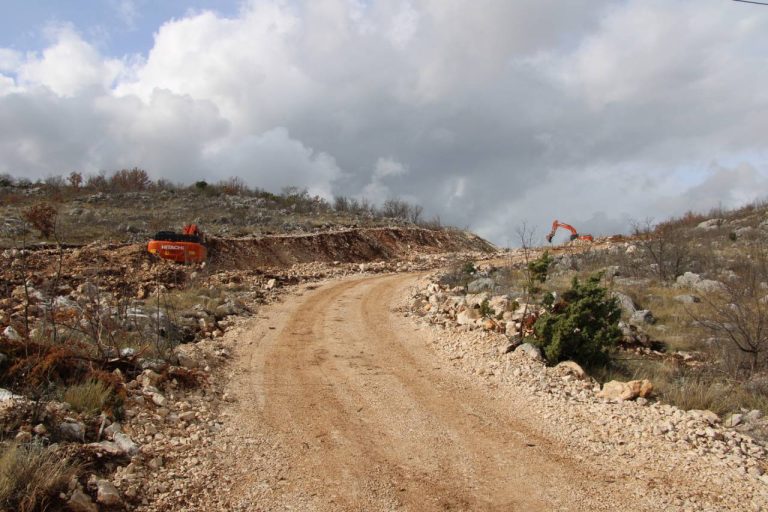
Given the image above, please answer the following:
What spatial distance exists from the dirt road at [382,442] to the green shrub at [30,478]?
1.42 metres

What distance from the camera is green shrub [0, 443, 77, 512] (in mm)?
4137

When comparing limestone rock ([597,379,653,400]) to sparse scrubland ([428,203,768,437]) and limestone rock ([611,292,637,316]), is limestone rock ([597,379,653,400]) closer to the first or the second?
sparse scrubland ([428,203,768,437])

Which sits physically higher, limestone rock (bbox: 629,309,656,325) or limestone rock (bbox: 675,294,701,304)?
limestone rock (bbox: 675,294,701,304)

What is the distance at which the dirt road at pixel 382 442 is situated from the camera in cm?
500

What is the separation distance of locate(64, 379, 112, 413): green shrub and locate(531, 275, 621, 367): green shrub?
6475mm

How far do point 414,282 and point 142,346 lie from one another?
1227 centimetres

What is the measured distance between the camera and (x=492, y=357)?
935 cm

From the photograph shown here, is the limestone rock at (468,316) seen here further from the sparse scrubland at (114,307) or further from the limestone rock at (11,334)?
the limestone rock at (11,334)

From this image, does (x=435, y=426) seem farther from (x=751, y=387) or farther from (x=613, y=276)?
(x=613, y=276)

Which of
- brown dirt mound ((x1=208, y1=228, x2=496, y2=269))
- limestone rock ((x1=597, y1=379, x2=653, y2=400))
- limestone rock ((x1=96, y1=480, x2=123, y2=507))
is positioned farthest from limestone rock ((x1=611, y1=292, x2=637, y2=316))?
brown dirt mound ((x1=208, y1=228, x2=496, y2=269))

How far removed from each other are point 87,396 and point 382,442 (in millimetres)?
3367

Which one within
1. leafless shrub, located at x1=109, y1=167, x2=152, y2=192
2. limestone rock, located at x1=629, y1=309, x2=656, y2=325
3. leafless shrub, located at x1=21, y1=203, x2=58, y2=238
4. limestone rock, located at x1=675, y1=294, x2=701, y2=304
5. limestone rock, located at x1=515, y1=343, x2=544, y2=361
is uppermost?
leafless shrub, located at x1=109, y1=167, x2=152, y2=192

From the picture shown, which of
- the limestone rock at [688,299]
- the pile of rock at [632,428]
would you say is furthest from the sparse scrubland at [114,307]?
the limestone rock at [688,299]

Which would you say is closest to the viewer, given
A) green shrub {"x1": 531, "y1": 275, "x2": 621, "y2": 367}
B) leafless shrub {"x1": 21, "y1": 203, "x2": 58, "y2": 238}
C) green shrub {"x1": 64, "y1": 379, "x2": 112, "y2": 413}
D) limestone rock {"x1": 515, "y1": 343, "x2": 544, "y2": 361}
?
green shrub {"x1": 64, "y1": 379, "x2": 112, "y2": 413}
